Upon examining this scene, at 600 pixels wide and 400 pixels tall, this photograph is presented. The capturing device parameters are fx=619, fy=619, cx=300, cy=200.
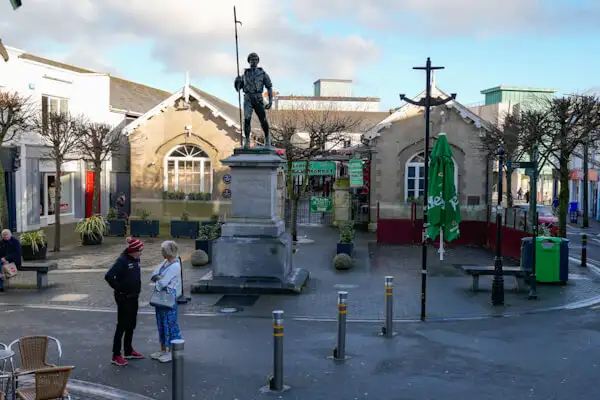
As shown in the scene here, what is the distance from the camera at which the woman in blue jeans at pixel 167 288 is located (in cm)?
890

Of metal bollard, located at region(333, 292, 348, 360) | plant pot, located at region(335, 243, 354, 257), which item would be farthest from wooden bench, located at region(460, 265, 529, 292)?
metal bollard, located at region(333, 292, 348, 360)

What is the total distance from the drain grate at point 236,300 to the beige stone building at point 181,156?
13369mm

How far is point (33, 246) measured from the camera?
61.7ft

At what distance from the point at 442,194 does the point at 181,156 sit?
17139mm

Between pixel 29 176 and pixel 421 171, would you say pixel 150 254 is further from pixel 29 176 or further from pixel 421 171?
pixel 421 171

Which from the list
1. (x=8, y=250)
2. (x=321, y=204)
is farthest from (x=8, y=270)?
(x=321, y=204)

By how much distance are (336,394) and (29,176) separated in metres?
21.7

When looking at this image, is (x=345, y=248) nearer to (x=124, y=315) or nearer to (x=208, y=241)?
(x=208, y=241)

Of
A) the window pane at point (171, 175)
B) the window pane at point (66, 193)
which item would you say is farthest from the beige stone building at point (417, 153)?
the window pane at point (66, 193)

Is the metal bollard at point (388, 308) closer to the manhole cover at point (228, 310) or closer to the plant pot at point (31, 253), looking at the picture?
the manhole cover at point (228, 310)

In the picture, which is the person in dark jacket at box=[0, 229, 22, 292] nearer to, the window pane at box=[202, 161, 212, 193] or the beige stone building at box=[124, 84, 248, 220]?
the beige stone building at box=[124, 84, 248, 220]

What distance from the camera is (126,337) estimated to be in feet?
29.9

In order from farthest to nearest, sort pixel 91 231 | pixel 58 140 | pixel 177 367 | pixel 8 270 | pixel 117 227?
pixel 117 227
pixel 91 231
pixel 58 140
pixel 8 270
pixel 177 367

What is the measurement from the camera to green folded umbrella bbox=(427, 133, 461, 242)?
12.5 m
